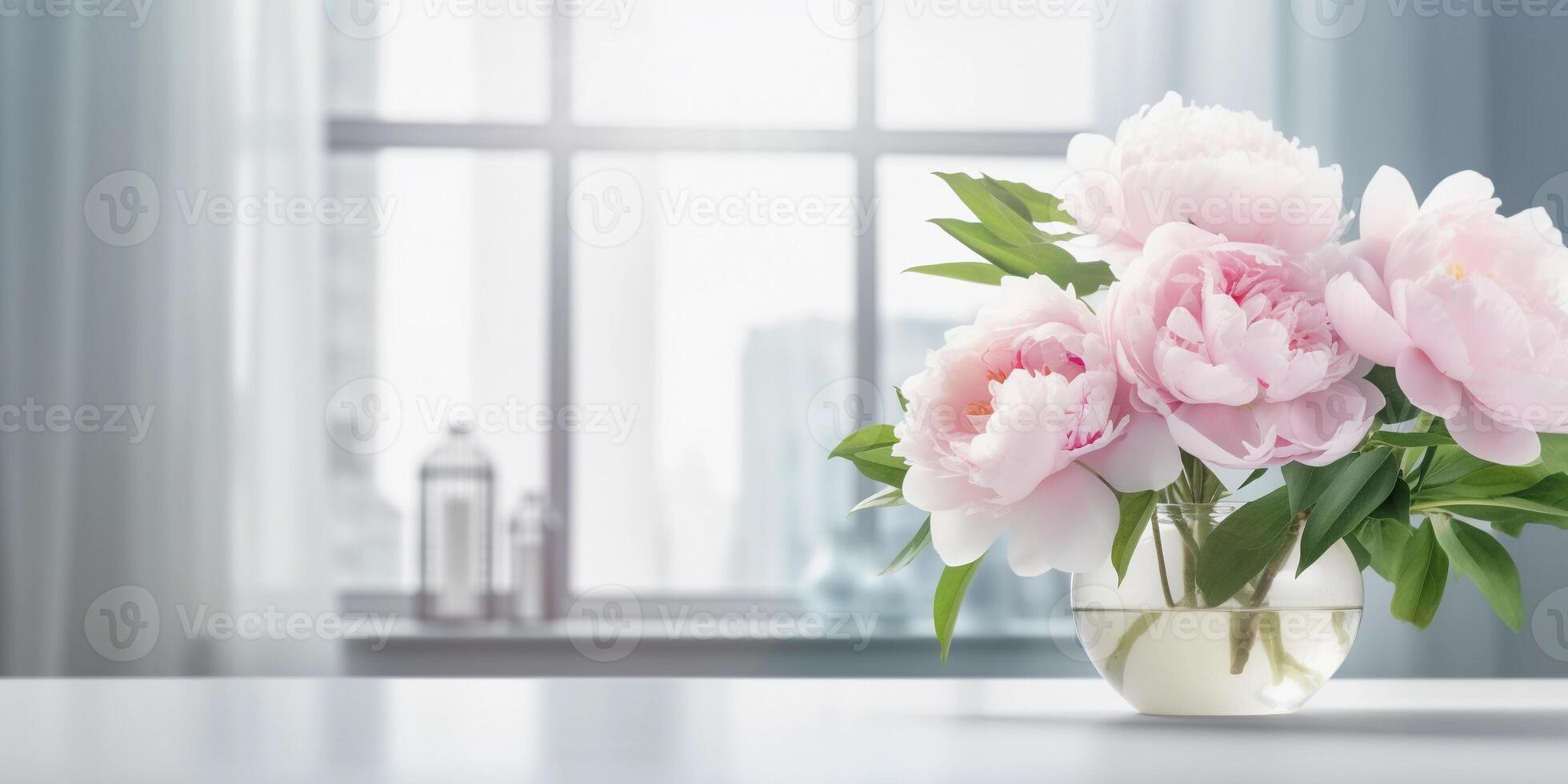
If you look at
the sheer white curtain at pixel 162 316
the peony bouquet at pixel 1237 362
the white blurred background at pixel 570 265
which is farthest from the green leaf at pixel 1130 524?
the sheer white curtain at pixel 162 316

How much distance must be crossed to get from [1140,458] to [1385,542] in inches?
7.2

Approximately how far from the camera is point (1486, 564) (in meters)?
0.47

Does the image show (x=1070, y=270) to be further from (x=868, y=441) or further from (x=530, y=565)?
(x=530, y=565)

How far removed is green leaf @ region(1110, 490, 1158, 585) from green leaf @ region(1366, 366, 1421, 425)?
0.09 meters

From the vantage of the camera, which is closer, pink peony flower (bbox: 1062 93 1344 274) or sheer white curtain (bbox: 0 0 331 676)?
pink peony flower (bbox: 1062 93 1344 274)

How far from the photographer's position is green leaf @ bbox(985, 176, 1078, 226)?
471 millimetres

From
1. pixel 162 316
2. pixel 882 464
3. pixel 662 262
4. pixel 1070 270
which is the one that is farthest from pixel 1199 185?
pixel 162 316

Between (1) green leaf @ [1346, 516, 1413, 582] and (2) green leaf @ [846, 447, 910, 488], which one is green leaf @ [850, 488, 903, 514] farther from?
(1) green leaf @ [1346, 516, 1413, 582]

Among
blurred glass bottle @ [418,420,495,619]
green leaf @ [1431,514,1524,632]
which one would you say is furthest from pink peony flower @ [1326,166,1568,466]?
blurred glass bottle @ [418,420,495,619]

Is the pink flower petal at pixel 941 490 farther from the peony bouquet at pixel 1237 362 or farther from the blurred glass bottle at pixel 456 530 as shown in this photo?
the blurred glass bottle at pixel 456 530

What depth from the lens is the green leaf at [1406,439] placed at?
38 centimetres

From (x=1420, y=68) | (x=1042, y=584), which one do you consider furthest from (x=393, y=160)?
(x=1420, y=68)

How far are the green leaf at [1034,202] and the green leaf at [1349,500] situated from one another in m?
0.15

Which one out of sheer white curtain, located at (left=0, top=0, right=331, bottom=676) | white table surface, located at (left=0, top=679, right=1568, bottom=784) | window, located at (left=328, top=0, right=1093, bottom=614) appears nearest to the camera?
white table surface, located at (left=0, top=679, right=1568, bottom=784)
